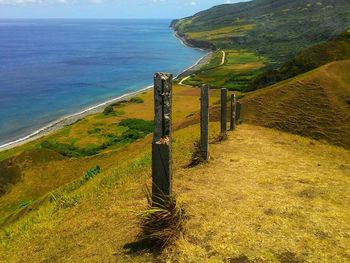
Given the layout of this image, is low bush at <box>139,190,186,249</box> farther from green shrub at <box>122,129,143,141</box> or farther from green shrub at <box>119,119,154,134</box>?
green shrub at <box>119,119,154,134</box>

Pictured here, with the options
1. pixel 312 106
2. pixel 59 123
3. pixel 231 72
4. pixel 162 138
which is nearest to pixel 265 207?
pixel 162 138

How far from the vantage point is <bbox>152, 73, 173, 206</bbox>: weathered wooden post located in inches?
485

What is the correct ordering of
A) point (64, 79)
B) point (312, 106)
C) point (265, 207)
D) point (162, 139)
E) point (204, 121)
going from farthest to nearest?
1. point (64, 79)
2. point (312, 106)
3. point (204, 121)
4. point (265, 207)
5. point (162, 139)

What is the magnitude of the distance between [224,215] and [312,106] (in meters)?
19.9

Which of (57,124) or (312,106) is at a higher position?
(312,106)

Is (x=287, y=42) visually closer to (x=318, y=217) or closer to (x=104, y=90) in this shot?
(x=104, y=90)

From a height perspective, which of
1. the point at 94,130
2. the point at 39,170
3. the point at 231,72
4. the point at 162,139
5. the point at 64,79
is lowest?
the point at 64,79

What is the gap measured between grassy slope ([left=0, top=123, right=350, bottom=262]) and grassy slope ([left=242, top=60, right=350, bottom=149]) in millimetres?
4286

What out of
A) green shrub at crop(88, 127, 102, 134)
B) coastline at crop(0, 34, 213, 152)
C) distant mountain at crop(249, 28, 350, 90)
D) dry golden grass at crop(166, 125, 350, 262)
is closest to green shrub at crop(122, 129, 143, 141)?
green shrub at crop(88, 127, 102, 134)

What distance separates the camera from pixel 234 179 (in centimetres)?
1886

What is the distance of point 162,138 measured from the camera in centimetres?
1264

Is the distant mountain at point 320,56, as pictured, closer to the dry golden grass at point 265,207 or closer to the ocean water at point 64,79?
the dry golden grass at point 265,207

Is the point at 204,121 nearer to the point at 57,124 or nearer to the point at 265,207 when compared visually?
the point at 265,207

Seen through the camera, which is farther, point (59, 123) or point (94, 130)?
point (59, 123)
